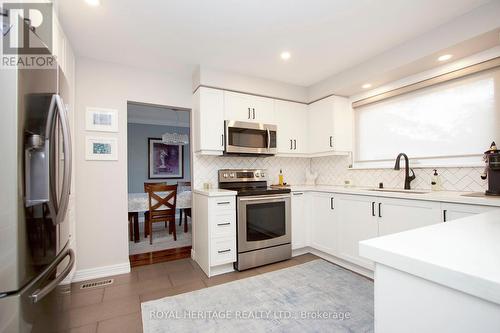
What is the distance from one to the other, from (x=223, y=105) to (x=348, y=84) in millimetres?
1651

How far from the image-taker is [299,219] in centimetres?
315

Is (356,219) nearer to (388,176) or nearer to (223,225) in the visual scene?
(388,176)

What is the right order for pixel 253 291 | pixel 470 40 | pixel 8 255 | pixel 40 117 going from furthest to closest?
pixel 253 291 < pixel 470 40 < pixel 40 117 < pixel 8 255

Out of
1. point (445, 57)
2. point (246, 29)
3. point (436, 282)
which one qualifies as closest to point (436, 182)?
point (445, 57)

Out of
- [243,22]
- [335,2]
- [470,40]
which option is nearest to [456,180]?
[470,40]

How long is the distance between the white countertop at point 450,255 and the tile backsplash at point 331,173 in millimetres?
1750

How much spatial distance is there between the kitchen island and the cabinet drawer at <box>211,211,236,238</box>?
79.8 inches

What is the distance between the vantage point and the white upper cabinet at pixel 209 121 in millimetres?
2881

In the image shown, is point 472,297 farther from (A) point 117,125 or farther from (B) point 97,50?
(B) point 97,50

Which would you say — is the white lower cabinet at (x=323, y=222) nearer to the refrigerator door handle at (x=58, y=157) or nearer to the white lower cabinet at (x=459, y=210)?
the white lower cabinet at (x=459, y=210)

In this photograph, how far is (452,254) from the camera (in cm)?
62

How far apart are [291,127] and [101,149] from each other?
256 cm

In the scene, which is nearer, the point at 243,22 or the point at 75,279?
the point at 243,22

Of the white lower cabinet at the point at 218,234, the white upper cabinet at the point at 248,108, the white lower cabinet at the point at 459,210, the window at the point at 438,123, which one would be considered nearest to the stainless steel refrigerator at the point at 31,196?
the white lower cabinet at the point at 218,234
